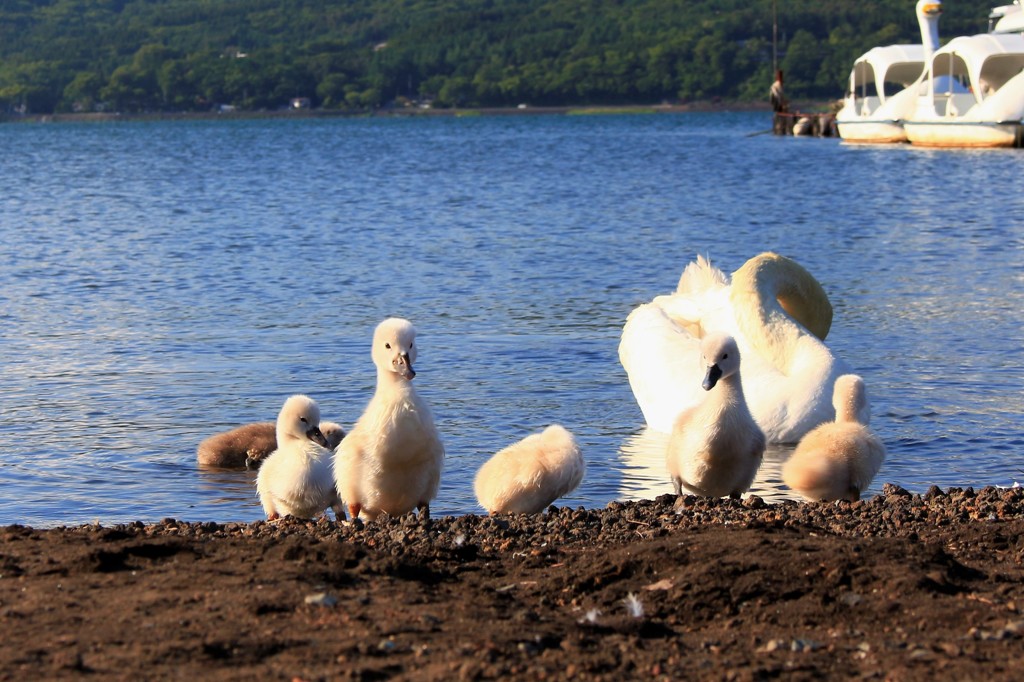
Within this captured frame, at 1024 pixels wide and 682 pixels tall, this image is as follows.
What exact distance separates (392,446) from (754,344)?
13.3ft

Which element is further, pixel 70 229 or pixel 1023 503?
pixel 70 229

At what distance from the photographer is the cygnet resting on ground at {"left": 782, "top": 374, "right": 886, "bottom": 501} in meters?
7.59

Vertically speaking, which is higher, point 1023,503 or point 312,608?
point 312,608

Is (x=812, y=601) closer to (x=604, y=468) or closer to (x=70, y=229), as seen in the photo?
(x=604, y=468)

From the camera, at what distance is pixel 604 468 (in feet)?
30.1

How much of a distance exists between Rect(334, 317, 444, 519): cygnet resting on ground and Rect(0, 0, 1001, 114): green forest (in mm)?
138753

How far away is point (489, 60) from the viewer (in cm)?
16850

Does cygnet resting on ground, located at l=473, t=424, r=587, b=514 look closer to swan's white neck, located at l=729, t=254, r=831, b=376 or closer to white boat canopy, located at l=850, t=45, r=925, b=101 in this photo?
swan's white neck, located at l=729, t=254, r=831, b=376

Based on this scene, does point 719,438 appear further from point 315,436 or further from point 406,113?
point 406,113

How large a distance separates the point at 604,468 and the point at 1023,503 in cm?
271

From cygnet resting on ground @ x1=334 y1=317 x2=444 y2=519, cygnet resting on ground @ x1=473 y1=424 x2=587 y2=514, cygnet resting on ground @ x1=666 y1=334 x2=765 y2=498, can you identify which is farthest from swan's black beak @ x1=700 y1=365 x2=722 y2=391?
cygnet resting on ground @ x1=334 y1=317 x2=444 y2=519

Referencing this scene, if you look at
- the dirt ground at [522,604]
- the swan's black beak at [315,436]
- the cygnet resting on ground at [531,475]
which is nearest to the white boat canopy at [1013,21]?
the cygnet resting on ground at [531,475]

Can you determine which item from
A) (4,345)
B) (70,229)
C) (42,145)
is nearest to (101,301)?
(4,345)

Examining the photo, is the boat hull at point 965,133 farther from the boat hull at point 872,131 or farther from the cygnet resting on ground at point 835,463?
the cygnet resting on ground at point 835,463
